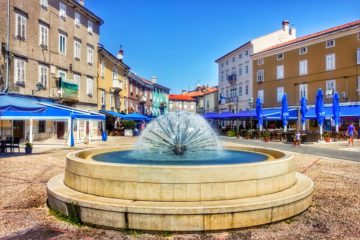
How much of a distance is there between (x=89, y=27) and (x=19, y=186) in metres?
27.0

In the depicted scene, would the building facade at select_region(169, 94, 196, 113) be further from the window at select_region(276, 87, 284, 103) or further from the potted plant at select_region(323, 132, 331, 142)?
the potted plant at select_region(323, 132, 331, 142)

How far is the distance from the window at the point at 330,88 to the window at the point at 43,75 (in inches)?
1134

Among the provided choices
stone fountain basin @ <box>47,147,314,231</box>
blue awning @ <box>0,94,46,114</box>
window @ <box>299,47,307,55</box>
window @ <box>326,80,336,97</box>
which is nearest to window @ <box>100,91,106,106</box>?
blue awning @ <box>0,94,46,114</box>

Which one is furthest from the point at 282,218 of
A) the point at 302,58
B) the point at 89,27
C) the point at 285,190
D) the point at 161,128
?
the point at 302,58

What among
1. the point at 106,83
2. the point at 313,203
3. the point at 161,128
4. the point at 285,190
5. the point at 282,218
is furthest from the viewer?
the point at 106,83

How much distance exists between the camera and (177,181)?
5.86m

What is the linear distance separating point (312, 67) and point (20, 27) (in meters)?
30.9

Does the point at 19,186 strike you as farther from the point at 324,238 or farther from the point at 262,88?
the point at 262,88

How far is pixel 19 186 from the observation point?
9.26 meters

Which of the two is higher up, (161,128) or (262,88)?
(262,88)

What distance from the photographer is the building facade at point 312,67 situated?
112 feet

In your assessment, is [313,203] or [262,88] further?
[262,88]

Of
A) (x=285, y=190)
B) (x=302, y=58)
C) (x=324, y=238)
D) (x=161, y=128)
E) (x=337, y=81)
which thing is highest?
(x=302, y=58)

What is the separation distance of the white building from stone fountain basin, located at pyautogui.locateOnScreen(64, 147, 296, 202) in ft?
142
